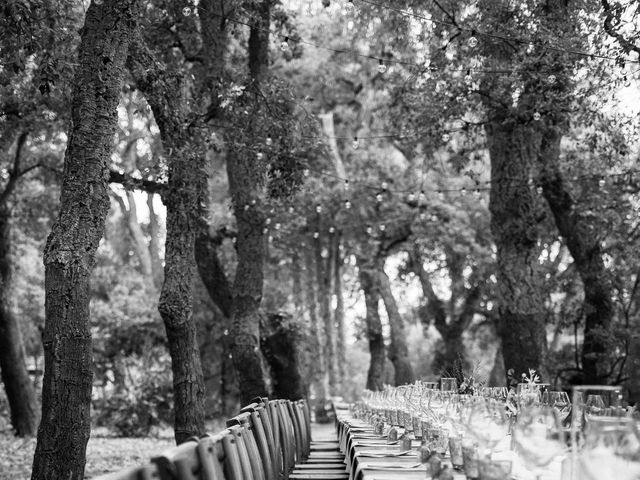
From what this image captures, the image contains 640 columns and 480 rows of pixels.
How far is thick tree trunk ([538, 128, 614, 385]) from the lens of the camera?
15.5 m

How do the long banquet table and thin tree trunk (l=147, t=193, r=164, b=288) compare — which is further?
thin tree trunk (l=147, t=193, r=164, b=288)

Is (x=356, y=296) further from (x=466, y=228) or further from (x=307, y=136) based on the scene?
(x=307, y=136)

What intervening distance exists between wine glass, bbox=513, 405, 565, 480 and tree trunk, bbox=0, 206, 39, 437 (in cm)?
1616

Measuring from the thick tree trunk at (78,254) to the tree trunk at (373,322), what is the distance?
62.9 ft

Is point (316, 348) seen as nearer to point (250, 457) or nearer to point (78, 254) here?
point (78, 254)

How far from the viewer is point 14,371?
57.6 ft

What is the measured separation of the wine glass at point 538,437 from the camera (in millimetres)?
2777

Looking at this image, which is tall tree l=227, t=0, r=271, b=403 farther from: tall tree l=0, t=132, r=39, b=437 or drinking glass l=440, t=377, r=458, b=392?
drinking glass l=440, t=377, r=458, b=392

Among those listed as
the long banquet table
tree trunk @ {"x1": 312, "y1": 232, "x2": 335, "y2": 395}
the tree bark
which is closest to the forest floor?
the tree bark

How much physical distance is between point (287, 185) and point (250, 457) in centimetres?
761

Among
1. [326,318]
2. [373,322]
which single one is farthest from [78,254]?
[373,322]

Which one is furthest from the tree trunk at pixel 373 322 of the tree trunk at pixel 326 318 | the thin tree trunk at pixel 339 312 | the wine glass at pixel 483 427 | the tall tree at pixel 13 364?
the wine glass at pixel 483 427

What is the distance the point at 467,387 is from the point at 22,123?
417 inches

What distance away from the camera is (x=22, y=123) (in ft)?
46.1
